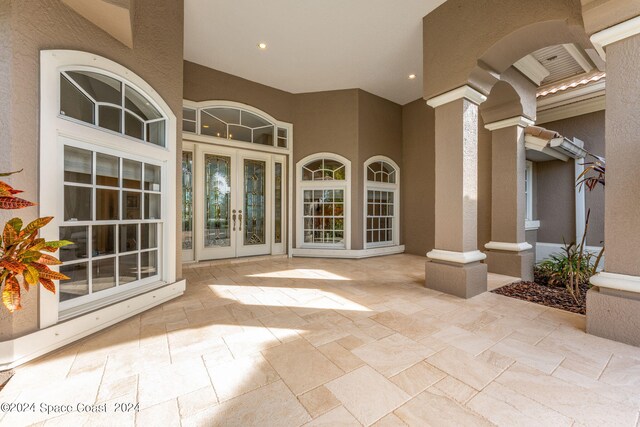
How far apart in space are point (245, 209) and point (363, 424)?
15.1 ft

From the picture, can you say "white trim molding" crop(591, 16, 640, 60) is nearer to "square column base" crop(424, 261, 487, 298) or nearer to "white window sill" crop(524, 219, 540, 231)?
"square column base" crop(424, 261, 487, 298)

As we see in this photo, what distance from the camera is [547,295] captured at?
10.5ft

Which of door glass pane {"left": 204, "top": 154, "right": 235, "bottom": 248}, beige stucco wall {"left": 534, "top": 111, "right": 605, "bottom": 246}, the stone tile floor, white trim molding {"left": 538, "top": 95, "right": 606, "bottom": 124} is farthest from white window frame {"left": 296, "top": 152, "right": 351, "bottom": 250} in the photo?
white trim molding {"left": 538, "top": 95, "right": 606, "bottom": 124}

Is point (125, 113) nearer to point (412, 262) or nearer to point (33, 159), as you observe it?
point (33, 159)

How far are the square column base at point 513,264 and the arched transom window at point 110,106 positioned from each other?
199 inches

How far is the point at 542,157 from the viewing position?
5008 mm

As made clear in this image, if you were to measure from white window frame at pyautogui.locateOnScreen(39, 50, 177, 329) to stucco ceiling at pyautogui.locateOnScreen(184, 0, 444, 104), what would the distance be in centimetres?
181

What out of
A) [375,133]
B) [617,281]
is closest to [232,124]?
[375,133]

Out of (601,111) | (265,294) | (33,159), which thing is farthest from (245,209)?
(601,111)

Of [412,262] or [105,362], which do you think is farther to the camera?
[412,262]

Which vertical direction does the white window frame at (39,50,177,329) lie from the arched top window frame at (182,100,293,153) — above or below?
below

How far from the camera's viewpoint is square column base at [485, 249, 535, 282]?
395 cm

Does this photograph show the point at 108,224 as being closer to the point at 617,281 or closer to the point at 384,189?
the point at 617,281

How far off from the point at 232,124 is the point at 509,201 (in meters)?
5.12
